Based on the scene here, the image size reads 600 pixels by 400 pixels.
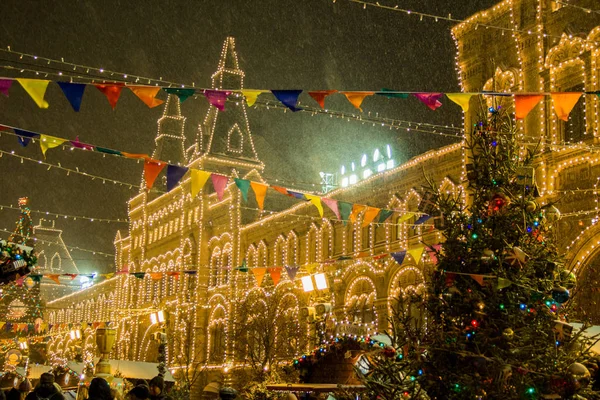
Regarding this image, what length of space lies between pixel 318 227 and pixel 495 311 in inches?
1009

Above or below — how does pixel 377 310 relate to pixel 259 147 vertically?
below

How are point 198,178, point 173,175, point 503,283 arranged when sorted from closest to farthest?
point 503,283 < point 173,175 < point 198,178

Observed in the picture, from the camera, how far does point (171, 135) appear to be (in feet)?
178

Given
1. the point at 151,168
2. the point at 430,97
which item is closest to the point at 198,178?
the point at 151,168

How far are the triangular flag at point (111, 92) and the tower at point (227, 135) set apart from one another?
103 ft

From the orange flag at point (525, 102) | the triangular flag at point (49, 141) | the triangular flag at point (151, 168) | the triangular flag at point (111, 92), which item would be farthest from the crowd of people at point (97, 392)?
the orange flag at point (525, 102)

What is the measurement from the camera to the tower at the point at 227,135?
43688 mm

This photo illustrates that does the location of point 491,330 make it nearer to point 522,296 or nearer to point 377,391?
point 522,296

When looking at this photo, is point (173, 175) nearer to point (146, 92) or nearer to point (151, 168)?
point (151, 168)

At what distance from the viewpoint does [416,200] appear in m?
27.1

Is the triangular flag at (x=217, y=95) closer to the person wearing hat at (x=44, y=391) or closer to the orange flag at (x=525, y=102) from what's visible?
the orange flag at (x=525, y=102)

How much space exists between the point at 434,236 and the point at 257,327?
9.54 metres

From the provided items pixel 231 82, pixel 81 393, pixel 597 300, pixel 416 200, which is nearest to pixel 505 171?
pixel 597 300

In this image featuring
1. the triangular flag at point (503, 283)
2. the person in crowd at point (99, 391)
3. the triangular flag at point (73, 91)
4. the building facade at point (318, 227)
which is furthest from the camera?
the building facade at point (318, 227)
